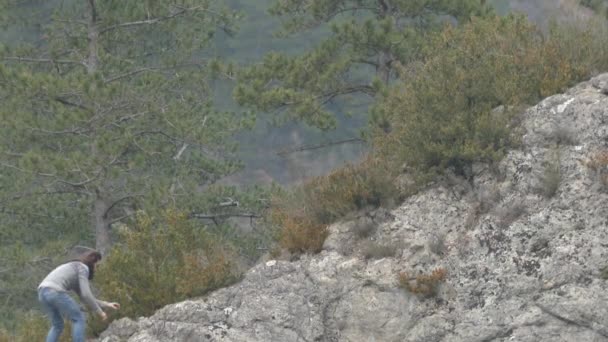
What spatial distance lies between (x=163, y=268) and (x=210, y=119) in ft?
37.7

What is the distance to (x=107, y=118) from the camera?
65.1 ft

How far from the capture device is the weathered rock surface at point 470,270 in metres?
9.21

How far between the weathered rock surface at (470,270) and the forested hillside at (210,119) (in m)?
0.35

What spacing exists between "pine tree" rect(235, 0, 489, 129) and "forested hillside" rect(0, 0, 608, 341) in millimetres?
40

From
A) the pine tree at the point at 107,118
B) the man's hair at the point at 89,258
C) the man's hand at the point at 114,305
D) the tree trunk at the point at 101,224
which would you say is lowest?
the tree trunk at the point at 101,224

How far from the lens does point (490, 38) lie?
1230 centimetres

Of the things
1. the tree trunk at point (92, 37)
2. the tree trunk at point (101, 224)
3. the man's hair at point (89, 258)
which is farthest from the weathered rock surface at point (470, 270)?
the tree trunk at point (92, 37)

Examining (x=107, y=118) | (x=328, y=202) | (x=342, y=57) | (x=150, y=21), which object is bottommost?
(x=107, y=118)

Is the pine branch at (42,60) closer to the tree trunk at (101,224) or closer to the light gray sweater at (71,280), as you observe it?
the tree trunk at (101,224)

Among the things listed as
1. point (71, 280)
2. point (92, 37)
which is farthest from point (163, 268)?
point (92, 37)

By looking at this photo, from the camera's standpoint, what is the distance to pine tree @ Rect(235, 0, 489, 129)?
18656 millimetres

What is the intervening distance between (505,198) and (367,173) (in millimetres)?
1551

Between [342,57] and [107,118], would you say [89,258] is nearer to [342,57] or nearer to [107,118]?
[342,57]

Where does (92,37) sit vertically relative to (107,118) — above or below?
above
